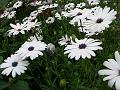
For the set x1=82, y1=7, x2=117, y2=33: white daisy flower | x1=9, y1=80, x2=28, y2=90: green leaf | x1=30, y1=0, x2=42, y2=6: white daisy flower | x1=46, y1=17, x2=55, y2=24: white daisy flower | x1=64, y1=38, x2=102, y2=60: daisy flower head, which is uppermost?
x1=82, y1=7, x2=117, y2=33: white daisy flower

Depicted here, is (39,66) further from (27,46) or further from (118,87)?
(118,87)

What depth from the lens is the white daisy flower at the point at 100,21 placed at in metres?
1.54

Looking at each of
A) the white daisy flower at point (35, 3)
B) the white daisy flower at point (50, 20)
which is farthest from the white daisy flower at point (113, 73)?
the white daisy flower at point (35, 3)

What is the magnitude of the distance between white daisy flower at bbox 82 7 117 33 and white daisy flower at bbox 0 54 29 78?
1.18 feet

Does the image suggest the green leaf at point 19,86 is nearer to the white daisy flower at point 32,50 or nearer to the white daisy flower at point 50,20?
the white daisy flower at point 32,50

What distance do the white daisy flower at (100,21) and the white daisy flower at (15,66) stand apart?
359mm

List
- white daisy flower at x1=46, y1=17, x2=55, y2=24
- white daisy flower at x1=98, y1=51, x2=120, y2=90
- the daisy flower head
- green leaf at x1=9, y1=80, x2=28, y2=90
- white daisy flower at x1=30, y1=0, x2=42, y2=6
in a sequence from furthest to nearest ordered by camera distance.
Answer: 1. white daisy flower at x1=30, y1=0, x2=42, y2=6
2. white daisy flower at x1=46, y1=17, x2=55, y2=24
3. green leaf at x1=9, y1=80, x2=28, y2=90
4. the daisy flower head
5. white daisy flower at x1=98, y1=51, x2=120, y2=90

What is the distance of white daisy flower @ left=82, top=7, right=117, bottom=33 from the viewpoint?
1544 millimetres

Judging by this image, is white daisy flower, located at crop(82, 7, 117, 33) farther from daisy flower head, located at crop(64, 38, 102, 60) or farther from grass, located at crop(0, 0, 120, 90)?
grass, located at crop(0, 0, 120, 90)

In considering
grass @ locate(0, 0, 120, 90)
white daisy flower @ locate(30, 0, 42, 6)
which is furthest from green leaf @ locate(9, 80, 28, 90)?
white daisy flower @ locate(30, 0, 42, 6)

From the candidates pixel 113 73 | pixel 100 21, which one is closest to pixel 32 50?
pixel 100 21

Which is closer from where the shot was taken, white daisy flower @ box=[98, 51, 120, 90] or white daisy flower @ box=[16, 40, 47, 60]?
white daisy flower @ box=[98, 51, 120, 90]

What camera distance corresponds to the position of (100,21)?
1584 mm

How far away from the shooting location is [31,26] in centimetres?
205
